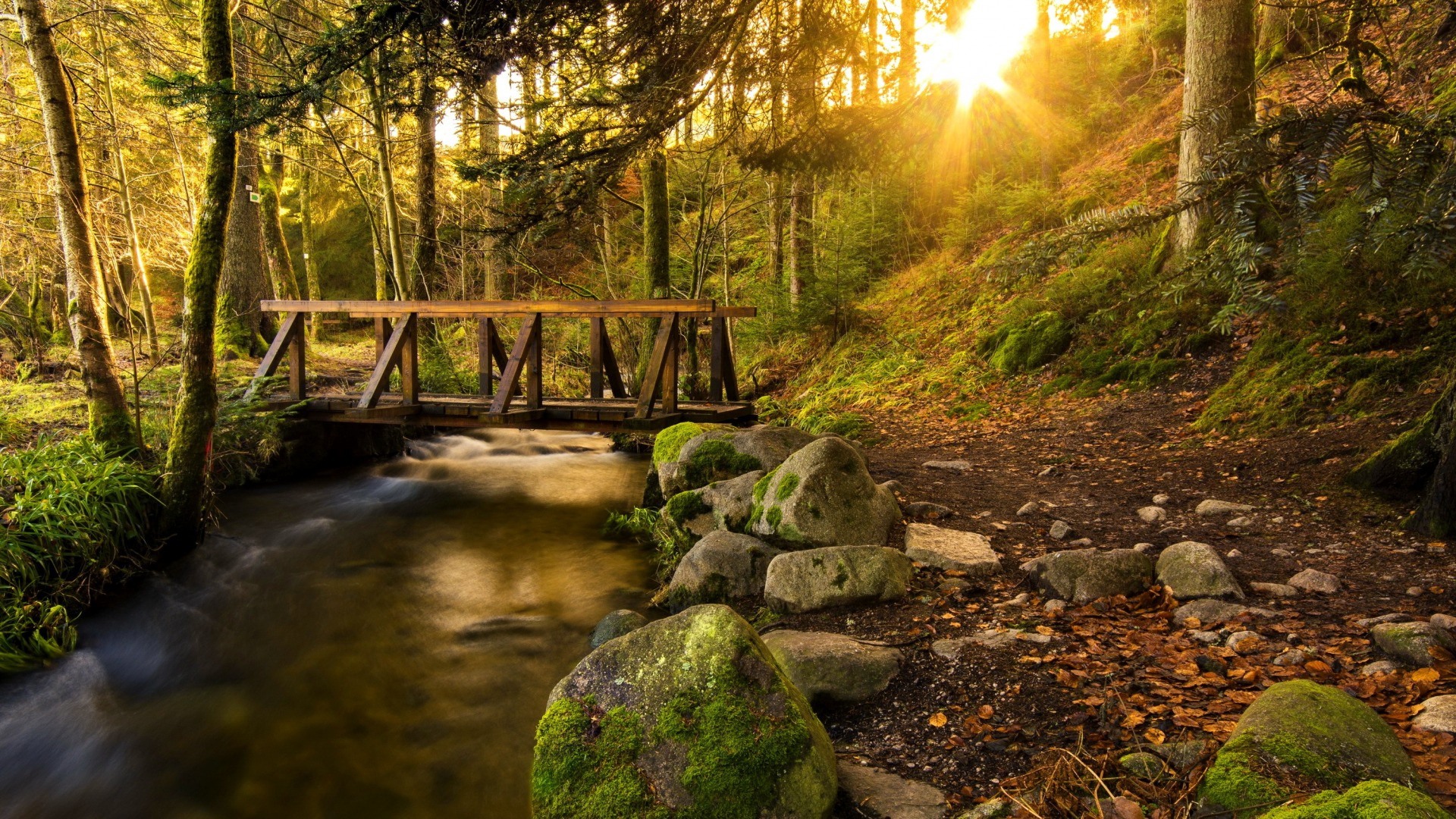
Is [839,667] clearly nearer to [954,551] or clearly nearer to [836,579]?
[836,579]

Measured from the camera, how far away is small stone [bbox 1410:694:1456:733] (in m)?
2.11

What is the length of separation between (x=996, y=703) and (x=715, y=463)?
388 centimetres

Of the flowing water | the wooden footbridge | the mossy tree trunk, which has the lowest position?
the flowing water

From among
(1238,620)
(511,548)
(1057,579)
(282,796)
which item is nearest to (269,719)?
(282,796)

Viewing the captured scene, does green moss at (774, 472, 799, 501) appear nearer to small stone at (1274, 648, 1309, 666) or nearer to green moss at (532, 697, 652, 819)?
green moss at (532, 697, 652, 819)

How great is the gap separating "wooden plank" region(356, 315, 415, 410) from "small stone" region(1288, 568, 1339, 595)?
8.57 m

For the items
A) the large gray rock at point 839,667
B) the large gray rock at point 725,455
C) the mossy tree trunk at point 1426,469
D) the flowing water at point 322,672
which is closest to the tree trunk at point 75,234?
the flowing water at point 322,672

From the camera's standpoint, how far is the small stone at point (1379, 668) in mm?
2520

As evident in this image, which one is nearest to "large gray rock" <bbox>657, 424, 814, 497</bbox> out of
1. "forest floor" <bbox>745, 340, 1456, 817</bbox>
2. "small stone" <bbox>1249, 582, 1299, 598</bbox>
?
"forest floor" <bbox>745, 340, 1456, 817</bbox>

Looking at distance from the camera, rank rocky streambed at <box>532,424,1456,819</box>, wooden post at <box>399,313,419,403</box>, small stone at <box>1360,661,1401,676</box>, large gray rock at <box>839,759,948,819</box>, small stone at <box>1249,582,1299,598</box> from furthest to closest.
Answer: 1. wooden post at <box>399,313,419,403</box>
2. small stone at <box>1249,582,1299,598</box>
3. small stone at <box>1360,661,1401,676</box>
4. large gray rock at <box>839,759,948,819</box>
5. rocky streambed at <box>532,424,1456,819</box>

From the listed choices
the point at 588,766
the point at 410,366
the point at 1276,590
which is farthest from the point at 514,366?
the point at 1276,590

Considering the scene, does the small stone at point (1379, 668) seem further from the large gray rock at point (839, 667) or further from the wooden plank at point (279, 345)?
the wooden plank at point (279, 345)

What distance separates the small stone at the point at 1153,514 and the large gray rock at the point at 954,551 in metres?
1.03

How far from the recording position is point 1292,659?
2686 millimetres
